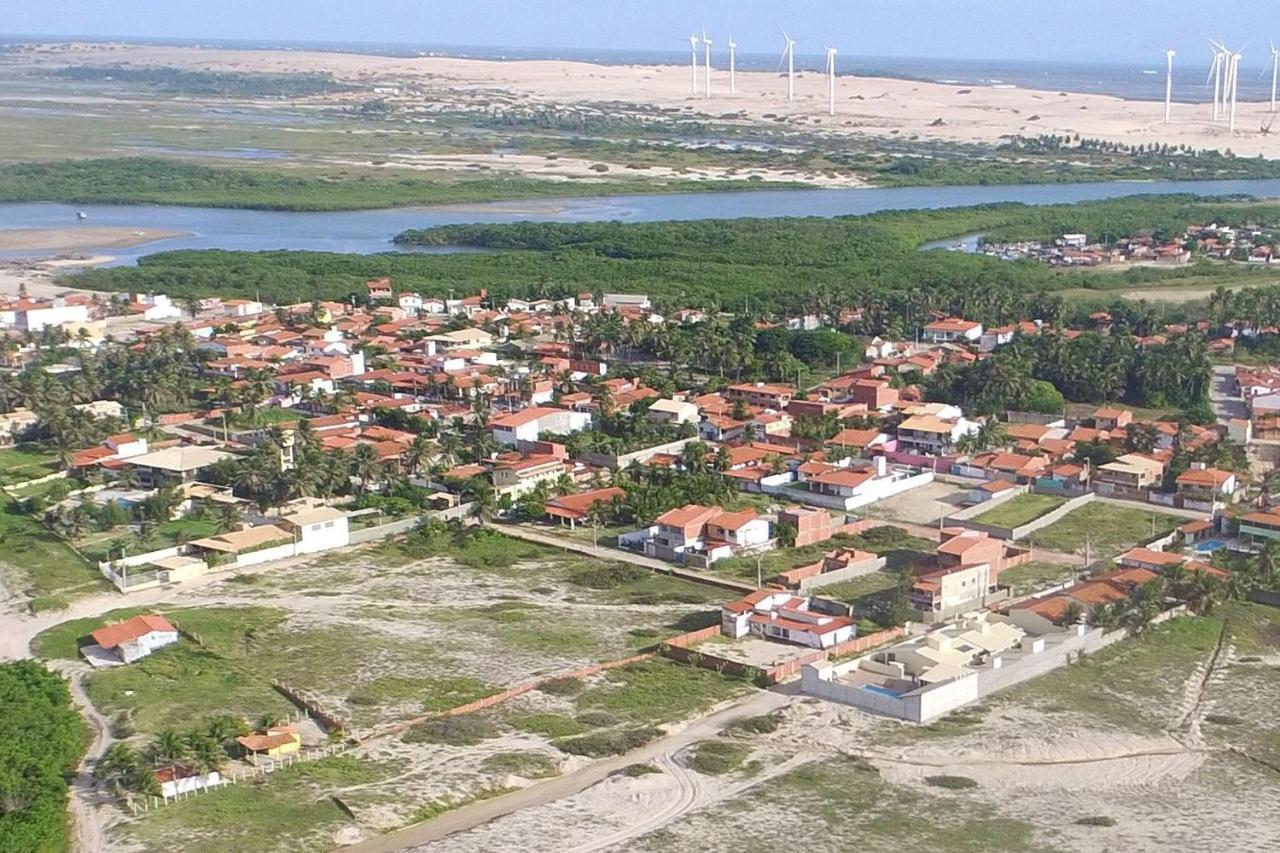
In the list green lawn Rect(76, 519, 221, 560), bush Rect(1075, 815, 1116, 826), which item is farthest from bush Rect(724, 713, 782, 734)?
green lawn Rect(76, 519, 221, 560)

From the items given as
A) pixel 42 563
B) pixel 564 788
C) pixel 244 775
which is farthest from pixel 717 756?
pixel 42 563

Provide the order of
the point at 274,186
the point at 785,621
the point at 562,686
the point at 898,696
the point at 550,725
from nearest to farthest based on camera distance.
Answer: the point at 550,725 < the point at 898,696 < the point at 562,686 < the point at 785,621 < the point at 274,186

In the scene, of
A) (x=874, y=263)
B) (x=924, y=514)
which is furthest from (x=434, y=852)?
(x=874, y=263)

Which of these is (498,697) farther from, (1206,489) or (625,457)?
(1206,489)

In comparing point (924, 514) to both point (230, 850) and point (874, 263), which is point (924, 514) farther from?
point (874, 263)

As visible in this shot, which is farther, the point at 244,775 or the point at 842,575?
the point at 842,575

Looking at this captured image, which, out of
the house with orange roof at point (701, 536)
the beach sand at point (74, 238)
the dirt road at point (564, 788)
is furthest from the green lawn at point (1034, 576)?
the beach sand at point (74, 238)
